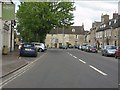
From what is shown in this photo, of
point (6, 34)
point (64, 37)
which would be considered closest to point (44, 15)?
point (6, 34)

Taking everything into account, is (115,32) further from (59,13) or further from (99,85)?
(99,85)

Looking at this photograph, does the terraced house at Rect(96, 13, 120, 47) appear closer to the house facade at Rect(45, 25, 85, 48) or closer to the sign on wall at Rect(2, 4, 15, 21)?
the house facade at Rect(45, 25, 85, 48)

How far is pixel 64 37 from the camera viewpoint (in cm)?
14500

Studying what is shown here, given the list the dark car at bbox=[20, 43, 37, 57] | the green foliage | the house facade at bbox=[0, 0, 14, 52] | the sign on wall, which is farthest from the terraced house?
the sign on wall

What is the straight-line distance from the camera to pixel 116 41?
272ft

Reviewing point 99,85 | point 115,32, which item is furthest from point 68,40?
point 99,85

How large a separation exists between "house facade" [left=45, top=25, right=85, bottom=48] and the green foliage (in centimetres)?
7659

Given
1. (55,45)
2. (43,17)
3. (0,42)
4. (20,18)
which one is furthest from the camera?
(55,45)

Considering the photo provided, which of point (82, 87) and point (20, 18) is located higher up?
point (20, 18)

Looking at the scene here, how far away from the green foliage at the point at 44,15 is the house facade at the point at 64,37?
3016 inches

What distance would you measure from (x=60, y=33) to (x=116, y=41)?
6458cm

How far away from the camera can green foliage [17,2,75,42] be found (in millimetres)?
62594

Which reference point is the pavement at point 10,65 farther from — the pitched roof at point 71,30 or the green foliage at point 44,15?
the pitched roof at point 71,30

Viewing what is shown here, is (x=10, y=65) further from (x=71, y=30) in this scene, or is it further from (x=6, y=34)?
(x=71, y=30)
